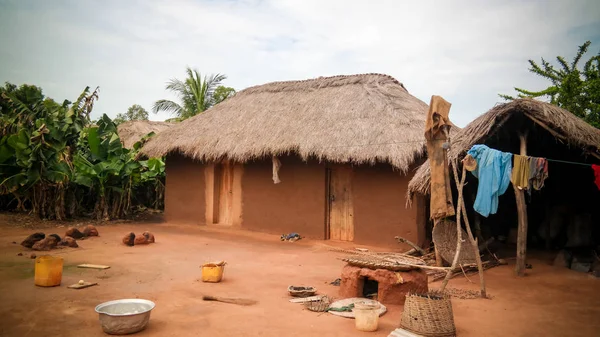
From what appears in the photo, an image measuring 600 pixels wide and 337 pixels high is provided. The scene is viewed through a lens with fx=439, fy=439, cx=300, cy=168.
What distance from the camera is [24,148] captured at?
1081cm

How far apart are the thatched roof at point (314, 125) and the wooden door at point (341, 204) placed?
0.71m

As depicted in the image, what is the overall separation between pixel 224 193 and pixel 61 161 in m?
4.24

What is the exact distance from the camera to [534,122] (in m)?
6.96

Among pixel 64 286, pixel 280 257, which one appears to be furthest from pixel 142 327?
pixel 280 257

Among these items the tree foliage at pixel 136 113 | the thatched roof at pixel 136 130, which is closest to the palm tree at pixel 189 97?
the thatched roof at pixel 136 130

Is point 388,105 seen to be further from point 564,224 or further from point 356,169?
point 564,224

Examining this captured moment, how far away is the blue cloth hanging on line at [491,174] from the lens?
6191 mm

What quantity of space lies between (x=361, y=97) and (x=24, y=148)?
8442 mm

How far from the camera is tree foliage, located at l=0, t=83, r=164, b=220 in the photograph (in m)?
10.8

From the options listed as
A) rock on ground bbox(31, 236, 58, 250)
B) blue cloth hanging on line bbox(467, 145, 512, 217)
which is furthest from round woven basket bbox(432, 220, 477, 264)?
rock on ground bbox(31, 236, 58, 250)

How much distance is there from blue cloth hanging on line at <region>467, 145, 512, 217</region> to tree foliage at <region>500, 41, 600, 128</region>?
804cm

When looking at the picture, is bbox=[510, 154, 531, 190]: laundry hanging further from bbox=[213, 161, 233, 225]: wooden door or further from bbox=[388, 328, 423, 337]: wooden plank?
bbox=[213, 161, 233, 225]: wooden door

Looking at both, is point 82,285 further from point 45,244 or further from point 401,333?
point 401,333

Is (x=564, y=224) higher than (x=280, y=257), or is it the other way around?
(x=564, y=224)
